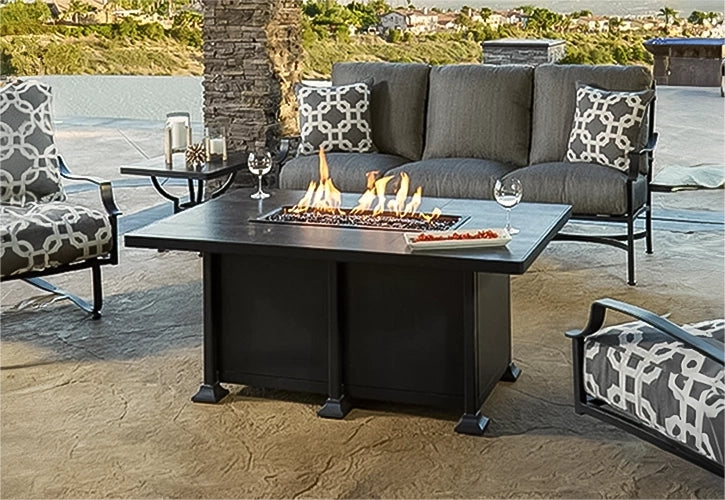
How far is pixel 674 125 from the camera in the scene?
29.1 ft

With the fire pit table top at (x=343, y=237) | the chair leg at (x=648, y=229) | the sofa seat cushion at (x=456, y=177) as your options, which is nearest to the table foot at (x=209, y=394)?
the fire pit table top at (x=343, y=237)

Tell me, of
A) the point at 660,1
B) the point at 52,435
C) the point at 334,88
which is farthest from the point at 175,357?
the point at 660,1

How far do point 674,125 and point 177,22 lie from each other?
4176 mm

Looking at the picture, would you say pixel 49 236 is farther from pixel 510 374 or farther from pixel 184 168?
pixel 510 374

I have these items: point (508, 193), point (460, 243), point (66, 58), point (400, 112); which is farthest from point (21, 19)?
point (460, 243)

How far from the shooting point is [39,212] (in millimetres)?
4598

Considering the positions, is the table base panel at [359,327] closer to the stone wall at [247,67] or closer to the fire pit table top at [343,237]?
the fire pit table top at [343,237]

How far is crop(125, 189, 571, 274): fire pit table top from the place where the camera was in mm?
3355

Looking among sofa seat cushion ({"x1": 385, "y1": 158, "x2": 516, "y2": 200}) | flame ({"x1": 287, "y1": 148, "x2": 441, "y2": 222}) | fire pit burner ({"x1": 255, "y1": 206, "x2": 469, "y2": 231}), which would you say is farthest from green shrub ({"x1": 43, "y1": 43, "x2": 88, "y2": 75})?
fire pit burner ({"x1": 255, "y1": 206, "x2": 469, "y2": 231})

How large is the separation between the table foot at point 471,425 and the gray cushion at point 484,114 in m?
2.55

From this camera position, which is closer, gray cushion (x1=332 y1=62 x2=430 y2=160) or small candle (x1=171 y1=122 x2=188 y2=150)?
small candle (x1=171 y1=122 x2=188 y2=150)

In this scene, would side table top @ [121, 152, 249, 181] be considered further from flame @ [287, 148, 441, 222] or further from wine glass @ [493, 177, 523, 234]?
wine glass @ [493, 177, 523, 234]

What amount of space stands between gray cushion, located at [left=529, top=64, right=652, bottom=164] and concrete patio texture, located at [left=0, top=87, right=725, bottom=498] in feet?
2.28

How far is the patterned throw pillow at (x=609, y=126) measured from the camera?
209 inches
